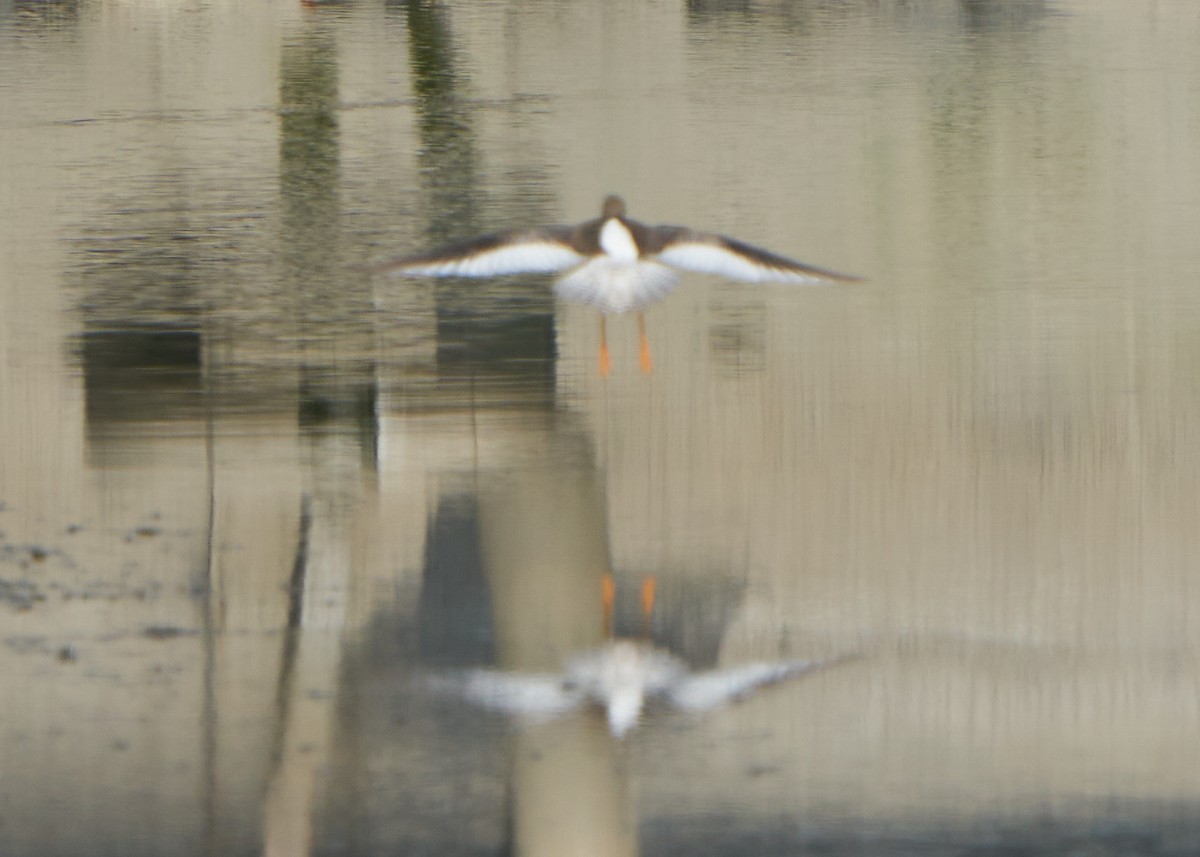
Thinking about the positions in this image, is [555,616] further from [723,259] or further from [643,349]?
[643,349]

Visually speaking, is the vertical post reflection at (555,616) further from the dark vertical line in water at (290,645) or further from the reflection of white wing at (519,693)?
the dark vertical line in water at (290,645)

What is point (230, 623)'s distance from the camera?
19.9ft

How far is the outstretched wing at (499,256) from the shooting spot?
343 inches

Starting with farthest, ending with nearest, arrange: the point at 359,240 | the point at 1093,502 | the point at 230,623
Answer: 1. the point at 359,240
2. the point at 1093,502
3. the point at 230,623

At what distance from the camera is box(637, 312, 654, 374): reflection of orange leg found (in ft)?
30.6

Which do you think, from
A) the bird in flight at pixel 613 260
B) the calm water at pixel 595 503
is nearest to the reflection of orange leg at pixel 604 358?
the calm water at pixel 595 503

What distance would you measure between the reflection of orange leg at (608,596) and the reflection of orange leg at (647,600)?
3.5 inches

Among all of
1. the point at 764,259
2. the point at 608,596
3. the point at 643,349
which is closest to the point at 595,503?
the point at 608,596

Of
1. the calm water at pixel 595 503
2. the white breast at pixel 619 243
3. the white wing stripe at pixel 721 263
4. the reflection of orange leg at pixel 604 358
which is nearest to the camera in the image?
the calm water at pixel 595 503

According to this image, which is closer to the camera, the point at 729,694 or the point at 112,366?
the point at 729,694

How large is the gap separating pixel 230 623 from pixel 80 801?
1252 mm

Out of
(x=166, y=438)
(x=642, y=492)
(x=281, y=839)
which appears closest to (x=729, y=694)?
(x=281, y=839)

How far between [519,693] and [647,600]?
0.86 metres

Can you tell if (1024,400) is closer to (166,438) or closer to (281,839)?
(166,438)
